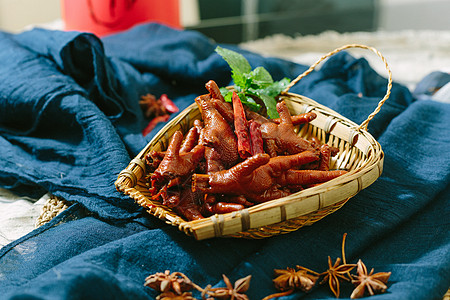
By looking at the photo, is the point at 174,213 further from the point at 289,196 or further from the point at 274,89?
the point at 274,89

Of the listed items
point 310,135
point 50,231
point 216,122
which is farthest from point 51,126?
point 310,135

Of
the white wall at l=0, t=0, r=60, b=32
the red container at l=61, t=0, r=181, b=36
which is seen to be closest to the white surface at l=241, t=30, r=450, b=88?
the red container at l=61, t=0, r=181, b=36

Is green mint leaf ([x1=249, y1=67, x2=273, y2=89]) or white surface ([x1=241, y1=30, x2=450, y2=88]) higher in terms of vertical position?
green mint leaf ([x1=249, y1=67, x2=273, y2=89])

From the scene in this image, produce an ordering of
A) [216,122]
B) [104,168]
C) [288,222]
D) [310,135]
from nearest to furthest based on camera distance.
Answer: [288,222] < [216,122] < [104,168] < [310,135]

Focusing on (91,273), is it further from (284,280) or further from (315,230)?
(315,230)

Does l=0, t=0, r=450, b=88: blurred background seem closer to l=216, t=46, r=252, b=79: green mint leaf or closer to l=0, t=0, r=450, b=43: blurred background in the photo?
l=0, t=0, r=450, b=43: blurred background

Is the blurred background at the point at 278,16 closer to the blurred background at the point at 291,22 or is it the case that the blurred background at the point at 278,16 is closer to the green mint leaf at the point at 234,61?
the blurred background at the point at 291,22

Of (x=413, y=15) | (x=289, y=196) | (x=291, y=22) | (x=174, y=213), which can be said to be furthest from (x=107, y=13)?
(x=413, y=15)
